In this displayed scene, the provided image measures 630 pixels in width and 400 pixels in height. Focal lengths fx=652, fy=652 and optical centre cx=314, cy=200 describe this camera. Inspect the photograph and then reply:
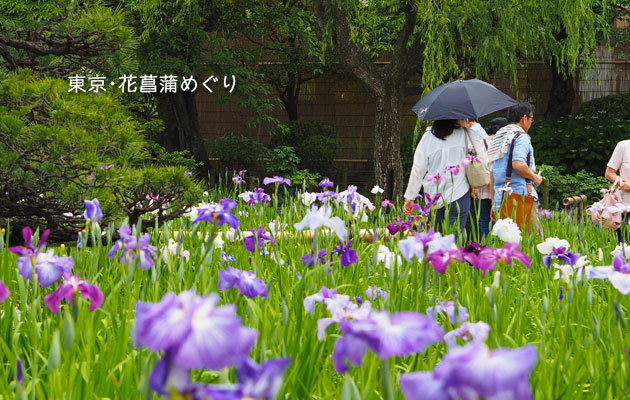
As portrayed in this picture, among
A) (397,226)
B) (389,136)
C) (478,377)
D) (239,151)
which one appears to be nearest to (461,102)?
(397,226)

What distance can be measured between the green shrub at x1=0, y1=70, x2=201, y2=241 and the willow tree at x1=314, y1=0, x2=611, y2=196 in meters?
4.68

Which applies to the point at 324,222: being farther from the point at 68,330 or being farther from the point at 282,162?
the point at 282,162

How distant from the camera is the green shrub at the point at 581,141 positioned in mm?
10586

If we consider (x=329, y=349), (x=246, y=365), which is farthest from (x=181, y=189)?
(x=246, y=365)

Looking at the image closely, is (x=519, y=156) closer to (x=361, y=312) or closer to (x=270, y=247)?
(x=270, y=247)

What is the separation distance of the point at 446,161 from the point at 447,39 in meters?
3.34

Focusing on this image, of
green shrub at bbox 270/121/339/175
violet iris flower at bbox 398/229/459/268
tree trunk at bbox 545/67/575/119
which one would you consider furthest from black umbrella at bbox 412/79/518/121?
tree trunk at bbox 545/67/575/119

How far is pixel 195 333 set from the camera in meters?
0.54

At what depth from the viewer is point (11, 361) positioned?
1470 mm

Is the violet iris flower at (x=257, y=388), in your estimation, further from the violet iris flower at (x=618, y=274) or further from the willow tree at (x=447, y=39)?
the willow tree at (x=447, y=39)

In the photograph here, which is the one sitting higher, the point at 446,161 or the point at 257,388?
the point at 446,161

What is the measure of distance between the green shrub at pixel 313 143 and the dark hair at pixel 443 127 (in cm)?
633

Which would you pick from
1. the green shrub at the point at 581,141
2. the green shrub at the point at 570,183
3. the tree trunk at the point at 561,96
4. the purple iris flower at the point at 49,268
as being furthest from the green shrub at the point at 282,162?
the purple iris flower at the point at 49,268

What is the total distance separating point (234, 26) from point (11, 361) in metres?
9.31
